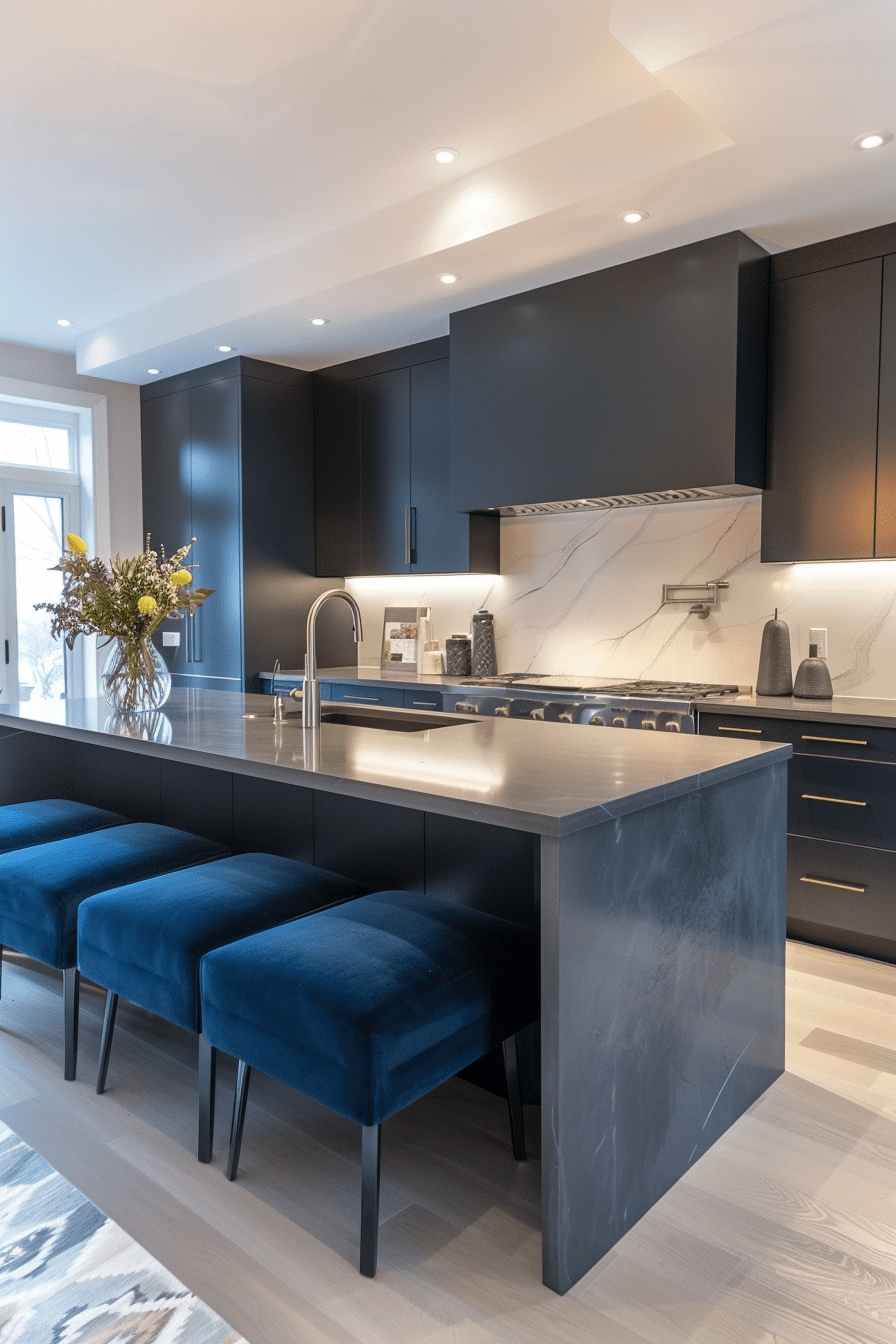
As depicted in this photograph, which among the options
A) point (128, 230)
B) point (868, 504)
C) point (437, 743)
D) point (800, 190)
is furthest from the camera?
point (128, 230)

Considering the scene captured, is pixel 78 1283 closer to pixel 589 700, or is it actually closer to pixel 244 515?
pixel 589 700

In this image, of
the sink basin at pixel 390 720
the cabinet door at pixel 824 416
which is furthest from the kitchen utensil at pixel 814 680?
the sink basin at pixel 390 720

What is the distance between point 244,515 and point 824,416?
305 cm

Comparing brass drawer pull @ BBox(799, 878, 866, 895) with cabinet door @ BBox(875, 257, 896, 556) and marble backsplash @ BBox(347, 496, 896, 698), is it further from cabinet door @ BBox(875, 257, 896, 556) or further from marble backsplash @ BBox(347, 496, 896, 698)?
cabinet door @ BBox(875, 257, 896, 556)

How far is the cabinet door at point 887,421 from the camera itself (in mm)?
3123

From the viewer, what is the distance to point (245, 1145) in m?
1.95

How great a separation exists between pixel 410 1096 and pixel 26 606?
188 inches

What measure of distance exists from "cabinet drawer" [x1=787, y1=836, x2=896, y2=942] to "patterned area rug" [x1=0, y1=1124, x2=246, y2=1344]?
231cm

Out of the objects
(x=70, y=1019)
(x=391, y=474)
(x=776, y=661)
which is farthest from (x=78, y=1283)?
(x=391, y=474)

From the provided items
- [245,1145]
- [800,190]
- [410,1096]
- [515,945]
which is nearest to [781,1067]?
[515,945]

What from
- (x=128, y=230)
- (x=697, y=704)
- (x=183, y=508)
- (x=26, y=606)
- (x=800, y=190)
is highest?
(x=128, y=230)

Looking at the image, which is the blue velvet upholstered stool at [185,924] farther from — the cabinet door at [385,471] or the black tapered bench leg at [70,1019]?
the cabinet door at [385,471]

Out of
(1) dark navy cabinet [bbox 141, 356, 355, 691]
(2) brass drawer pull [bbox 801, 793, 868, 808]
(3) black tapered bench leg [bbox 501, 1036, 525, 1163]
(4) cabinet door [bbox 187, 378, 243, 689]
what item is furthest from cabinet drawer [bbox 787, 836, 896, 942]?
(4) cabinet door [bbox 187, 378, 243, 689]

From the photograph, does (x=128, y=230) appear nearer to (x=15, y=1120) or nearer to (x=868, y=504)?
(x=868, y=504)
